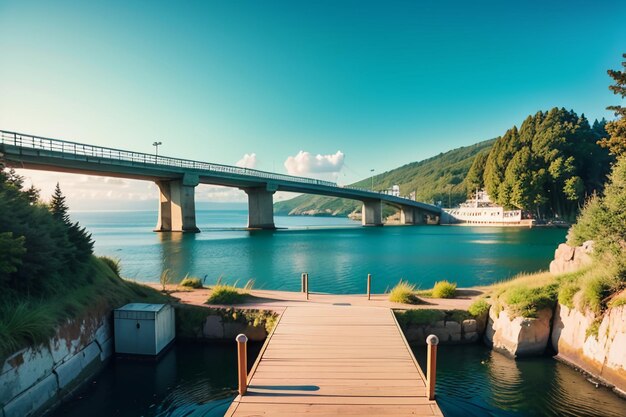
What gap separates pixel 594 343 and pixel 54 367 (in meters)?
14.9

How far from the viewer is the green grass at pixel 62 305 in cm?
756

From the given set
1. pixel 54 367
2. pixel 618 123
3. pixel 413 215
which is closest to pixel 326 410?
pixel 54 367

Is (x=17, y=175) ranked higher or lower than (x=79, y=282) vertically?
higher

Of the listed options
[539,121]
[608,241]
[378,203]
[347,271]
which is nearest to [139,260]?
[347,271]

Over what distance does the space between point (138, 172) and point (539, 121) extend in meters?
96.5

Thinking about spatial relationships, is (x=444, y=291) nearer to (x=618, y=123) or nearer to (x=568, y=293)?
(x=568, y=293)

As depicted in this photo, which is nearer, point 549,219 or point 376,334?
point 376,334

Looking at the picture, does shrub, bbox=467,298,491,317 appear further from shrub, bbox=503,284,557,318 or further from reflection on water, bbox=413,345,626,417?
reflection on water, bbox=413,345,626,417

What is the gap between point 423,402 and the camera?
6.22 m

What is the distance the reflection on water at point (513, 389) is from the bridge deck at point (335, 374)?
74.8 inches

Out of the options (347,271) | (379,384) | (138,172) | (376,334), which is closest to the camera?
(379,384)

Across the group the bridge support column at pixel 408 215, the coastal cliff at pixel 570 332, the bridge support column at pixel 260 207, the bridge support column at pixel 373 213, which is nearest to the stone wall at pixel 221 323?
the coastal cliff at pixel 570 332

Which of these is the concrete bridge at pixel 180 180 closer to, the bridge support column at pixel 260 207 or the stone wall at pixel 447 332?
the bridge support column at pixel 260 207

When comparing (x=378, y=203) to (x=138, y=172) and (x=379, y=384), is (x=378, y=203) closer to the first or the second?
(x=138, y=172)
